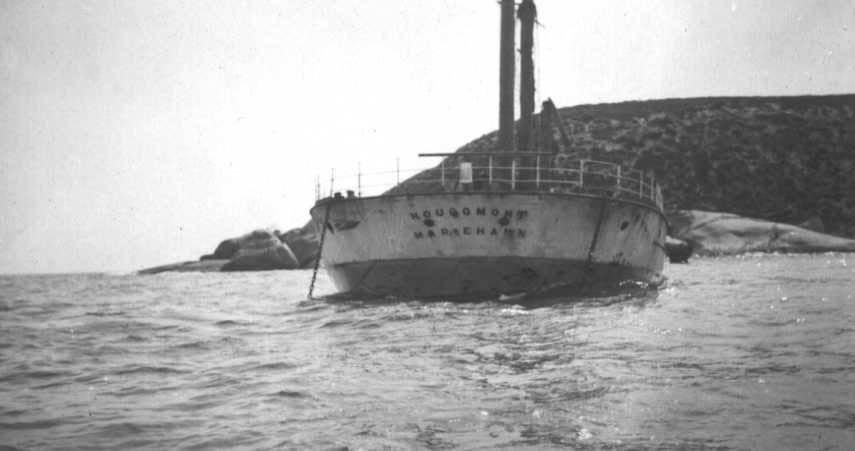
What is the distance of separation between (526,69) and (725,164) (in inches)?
2430

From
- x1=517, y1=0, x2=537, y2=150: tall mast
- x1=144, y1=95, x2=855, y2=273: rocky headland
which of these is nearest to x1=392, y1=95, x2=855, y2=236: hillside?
x1=144, y1=95, x2=855, y2=273: rocky headland

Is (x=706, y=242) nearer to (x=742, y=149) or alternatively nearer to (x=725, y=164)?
(x=725, y=164)

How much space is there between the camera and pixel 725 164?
77.2m

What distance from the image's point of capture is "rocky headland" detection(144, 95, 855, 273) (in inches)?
2330

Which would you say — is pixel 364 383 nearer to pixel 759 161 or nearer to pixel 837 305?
pixel 837 305

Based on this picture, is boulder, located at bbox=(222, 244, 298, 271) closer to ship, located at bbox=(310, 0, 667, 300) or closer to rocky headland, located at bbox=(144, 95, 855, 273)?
rocky headland, located at bbox=(144, 95, 855, 273)

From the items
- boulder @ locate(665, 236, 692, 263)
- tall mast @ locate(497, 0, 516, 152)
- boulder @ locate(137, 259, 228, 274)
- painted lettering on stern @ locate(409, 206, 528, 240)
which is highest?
tall mast @ locate(497, 0, 516, 152)

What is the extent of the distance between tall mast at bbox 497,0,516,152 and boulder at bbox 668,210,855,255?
38045 mm

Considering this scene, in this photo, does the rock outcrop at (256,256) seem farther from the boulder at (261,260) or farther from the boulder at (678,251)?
the boulder at (678,251)

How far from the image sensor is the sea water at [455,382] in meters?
4.23

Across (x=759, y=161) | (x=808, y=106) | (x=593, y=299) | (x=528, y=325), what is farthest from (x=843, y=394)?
(x=808, y=106)

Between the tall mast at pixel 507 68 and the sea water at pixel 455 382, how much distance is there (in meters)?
9.08

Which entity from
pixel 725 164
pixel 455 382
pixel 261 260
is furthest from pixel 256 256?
pixel 455 382

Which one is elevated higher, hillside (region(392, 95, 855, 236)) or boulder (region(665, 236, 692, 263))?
hillside (region(392, 95, 855, 236))
